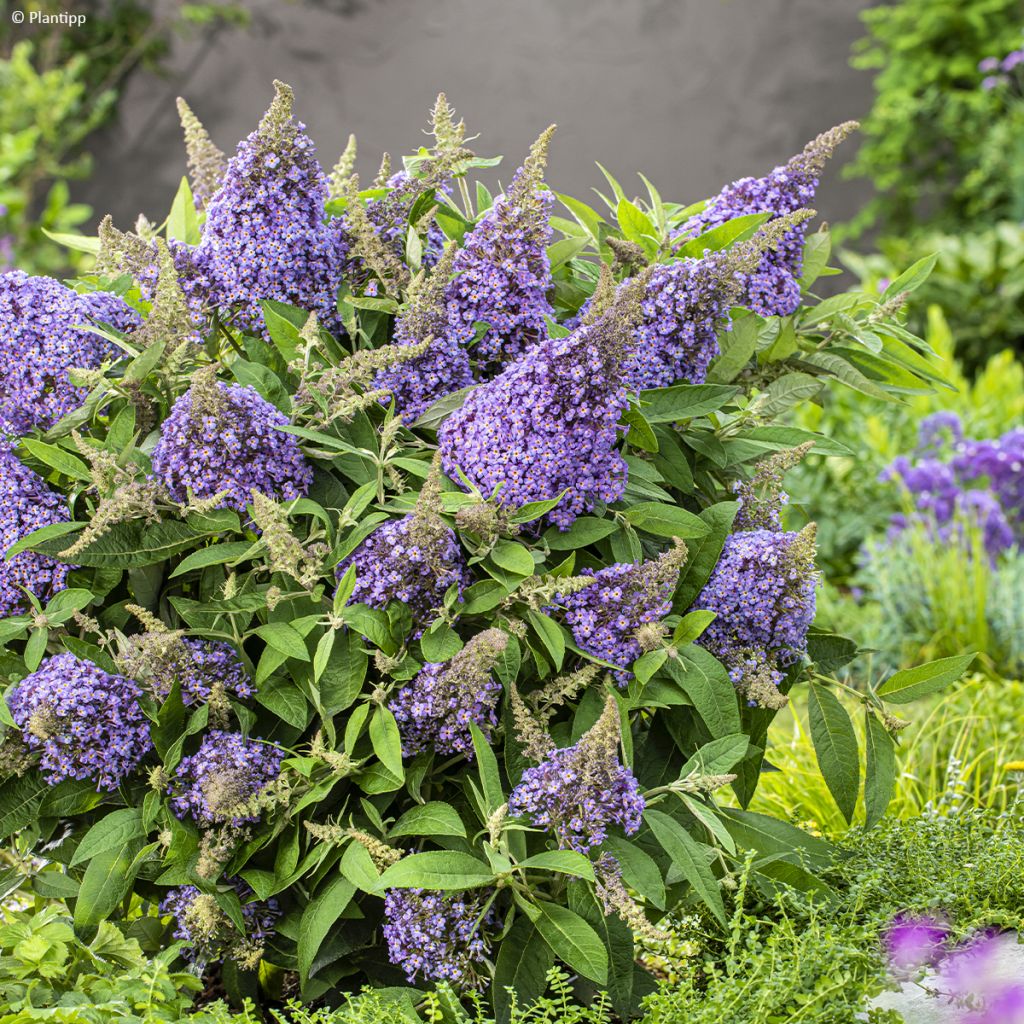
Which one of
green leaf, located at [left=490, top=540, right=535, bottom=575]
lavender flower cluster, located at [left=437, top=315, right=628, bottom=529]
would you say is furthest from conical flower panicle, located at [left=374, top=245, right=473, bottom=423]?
green leaf, located at [left=490, top=540, right=535, bottom=575]

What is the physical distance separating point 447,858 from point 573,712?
1.16 ft

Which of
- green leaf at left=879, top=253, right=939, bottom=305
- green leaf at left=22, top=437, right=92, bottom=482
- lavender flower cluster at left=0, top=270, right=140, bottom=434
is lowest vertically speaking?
green leaf at left=22, top=437, right=92, bottom=482

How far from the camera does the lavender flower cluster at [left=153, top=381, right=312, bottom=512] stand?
1686mm

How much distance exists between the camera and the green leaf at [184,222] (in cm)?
228

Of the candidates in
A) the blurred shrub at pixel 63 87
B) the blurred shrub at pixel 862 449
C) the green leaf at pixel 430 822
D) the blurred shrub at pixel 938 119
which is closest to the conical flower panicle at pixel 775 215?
the green leaf at pixel 430 822

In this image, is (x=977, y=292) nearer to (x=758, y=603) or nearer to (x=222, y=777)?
(x=758, y=603)

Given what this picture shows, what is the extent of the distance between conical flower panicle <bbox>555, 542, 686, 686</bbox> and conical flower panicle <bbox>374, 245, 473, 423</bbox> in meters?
0.39

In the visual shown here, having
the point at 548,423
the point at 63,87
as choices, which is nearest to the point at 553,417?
the point at 548,423

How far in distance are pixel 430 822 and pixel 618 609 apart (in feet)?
1.33

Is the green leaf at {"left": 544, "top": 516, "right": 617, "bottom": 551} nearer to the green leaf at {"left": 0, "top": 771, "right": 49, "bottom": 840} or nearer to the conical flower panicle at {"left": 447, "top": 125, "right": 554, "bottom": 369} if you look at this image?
the conical flower panicle at {"left": 447, "top": 125, "right": 554, "bottom": 369}

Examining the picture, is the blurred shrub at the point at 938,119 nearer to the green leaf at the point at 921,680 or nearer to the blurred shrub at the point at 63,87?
the blurred shrub at the point at 63,87

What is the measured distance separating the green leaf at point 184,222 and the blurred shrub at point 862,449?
3732 mm

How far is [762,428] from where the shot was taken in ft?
6.89

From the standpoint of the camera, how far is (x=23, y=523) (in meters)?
1.79
